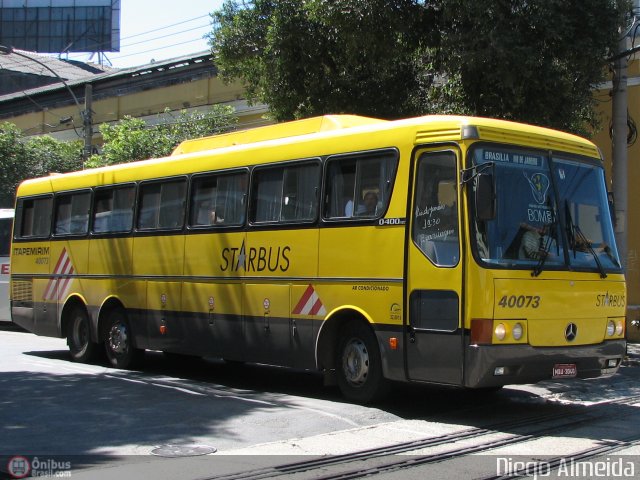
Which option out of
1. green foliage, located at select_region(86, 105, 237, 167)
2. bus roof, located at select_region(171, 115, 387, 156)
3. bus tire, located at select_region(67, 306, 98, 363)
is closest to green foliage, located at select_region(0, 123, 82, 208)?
green foliage, located at select_region(86, 105, 237, 167)

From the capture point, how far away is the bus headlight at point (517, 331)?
27.1 feet

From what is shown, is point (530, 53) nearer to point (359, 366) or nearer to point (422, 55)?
point (422, 55)

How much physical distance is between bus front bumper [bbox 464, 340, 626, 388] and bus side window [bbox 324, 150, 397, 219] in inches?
83.7

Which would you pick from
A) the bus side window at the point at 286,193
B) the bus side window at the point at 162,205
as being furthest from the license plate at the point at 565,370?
the bus side window at the point at 162,205

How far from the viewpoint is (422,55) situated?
50.3 ft

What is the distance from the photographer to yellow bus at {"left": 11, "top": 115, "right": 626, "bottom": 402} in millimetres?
8352

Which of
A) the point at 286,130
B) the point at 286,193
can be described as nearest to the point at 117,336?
the point at 286,193

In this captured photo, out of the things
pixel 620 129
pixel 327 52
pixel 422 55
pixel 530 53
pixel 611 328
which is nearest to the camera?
pixel 611 328

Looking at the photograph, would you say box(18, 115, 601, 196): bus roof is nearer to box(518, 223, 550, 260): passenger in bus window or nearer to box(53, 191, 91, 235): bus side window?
box(53, 191, 91, 235): bus side window

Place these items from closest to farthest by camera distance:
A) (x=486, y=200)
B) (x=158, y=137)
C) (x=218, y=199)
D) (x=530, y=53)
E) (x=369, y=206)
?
(x=486, y=200) < (x=369, y=206) < (x=218, y=199) < (x=530, y=53) < (x=158, y=137)

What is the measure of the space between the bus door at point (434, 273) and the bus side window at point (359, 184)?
459 millimetres

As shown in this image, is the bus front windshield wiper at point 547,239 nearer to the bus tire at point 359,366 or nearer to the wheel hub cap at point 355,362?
the bus tire at point 359,366

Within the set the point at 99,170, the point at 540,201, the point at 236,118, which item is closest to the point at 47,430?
the point at 540,201

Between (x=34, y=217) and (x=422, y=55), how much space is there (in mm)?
8324
